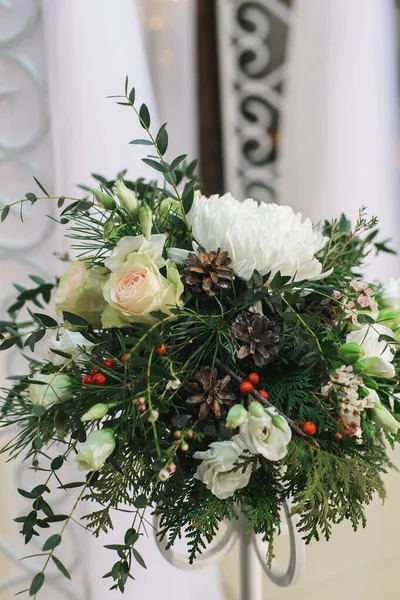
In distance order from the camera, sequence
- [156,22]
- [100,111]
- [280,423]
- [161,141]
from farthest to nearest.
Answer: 1. [156,22]
2. [100,111]
3. [161,141]
4. [280,423]

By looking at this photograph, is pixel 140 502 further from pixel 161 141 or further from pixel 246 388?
pixel 161 141

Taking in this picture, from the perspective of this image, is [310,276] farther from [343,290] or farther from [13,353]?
[13,353]

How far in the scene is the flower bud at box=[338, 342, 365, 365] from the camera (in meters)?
0.49

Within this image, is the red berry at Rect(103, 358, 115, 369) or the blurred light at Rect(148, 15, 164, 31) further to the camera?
the blurred light at Rect(148, 15, 164, 31)

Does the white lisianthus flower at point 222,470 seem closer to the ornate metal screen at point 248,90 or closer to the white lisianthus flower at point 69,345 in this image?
the white lisianthus flower at point 69,345

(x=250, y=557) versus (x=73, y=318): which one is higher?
(x=73, y=318)

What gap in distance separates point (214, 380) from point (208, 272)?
0.31 ft

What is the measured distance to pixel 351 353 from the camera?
0.49 metres

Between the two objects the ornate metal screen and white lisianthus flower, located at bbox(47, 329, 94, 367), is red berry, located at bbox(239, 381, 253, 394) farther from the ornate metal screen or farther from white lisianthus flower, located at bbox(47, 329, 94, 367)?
the ornate metal screen

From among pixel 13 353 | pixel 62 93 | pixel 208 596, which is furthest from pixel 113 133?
pixel 208 596

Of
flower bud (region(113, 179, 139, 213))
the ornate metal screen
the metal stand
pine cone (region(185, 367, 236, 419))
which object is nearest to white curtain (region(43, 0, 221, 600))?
the metal stand

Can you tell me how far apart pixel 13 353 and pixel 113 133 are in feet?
1.30

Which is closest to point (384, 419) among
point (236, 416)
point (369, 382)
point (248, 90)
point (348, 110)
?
point (369, 382)

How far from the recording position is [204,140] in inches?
70.4
